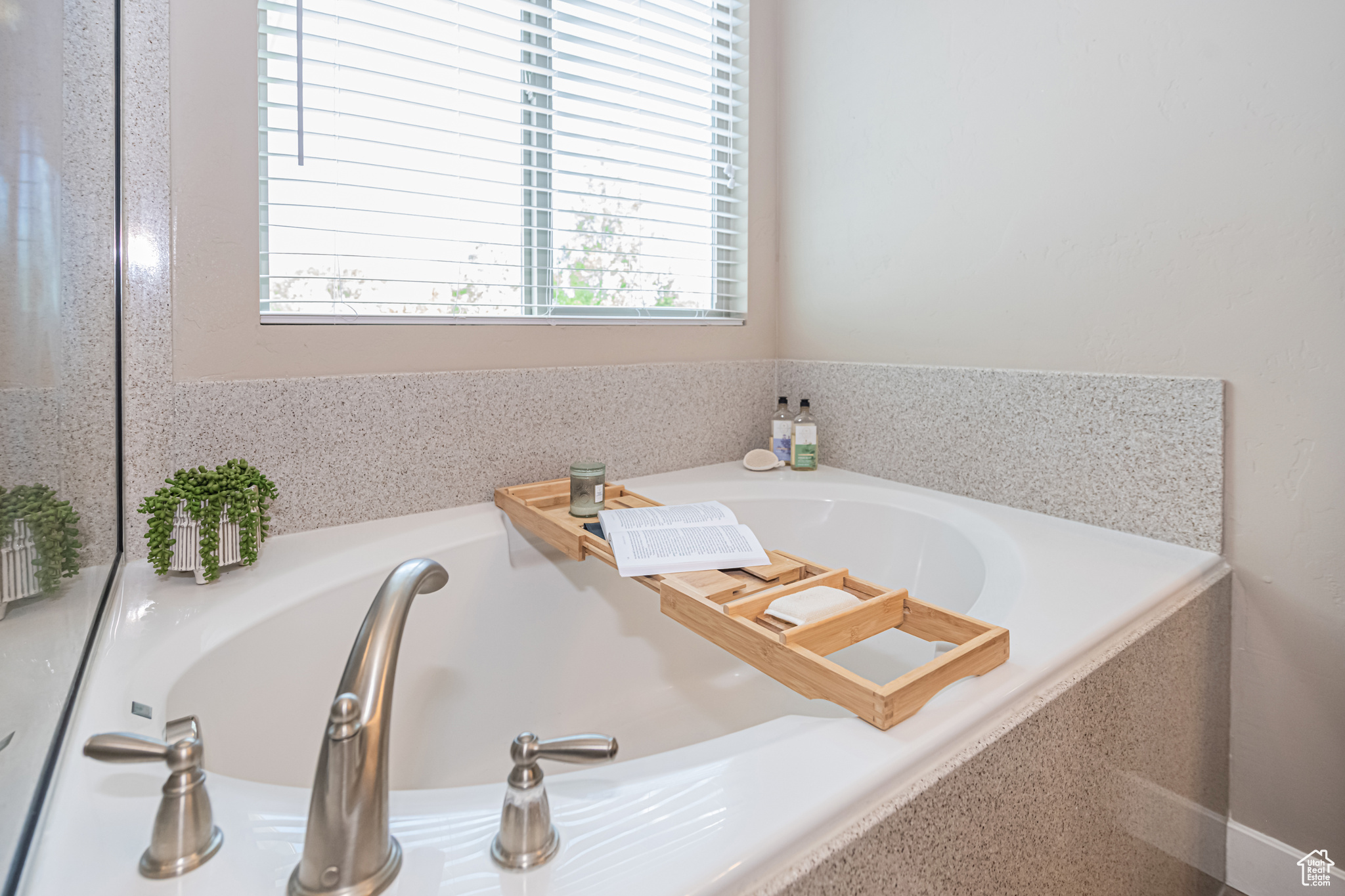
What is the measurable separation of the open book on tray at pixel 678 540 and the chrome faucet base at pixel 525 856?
47cm

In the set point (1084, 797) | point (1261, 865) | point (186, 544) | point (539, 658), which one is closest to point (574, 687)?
point (539, 658)

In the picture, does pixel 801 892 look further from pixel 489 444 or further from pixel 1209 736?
pixel 489 444

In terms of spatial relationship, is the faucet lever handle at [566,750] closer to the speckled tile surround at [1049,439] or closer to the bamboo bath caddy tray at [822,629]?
the bamboo bath caddy tray at [822,629]

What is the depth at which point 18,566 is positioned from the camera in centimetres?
54

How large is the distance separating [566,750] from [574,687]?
93 cm

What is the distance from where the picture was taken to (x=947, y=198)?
1.47 metres

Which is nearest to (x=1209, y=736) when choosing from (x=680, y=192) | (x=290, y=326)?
(x=680, y=192)

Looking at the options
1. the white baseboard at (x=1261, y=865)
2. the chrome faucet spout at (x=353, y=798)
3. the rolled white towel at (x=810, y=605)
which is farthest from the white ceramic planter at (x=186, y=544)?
the white baseboard at (x=1261, y=865)

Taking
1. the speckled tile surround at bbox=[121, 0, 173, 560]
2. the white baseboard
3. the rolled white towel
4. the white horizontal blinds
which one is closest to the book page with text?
the rolled white towel

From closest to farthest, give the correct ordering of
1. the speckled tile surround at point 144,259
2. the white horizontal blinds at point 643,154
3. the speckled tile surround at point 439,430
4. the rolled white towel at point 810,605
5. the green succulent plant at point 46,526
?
the green succulent plant at point 46,526 < the rolled white towel at point 810,605 < the speckled tile surround at point 144,259 < the speckled tile surround at point 439,430 < the white horizontal blinds at point 643,154

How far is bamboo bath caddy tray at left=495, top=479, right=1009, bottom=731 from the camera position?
2.11 feet

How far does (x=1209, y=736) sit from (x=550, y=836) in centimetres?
112

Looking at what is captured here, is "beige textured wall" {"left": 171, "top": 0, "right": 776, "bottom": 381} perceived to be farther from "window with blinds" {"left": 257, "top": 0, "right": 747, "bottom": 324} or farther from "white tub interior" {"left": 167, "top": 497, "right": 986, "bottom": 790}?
"white tub interior" {"left": 167, "top": 497, "right": 986, "bottom": 790}

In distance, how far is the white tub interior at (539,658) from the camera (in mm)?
931
